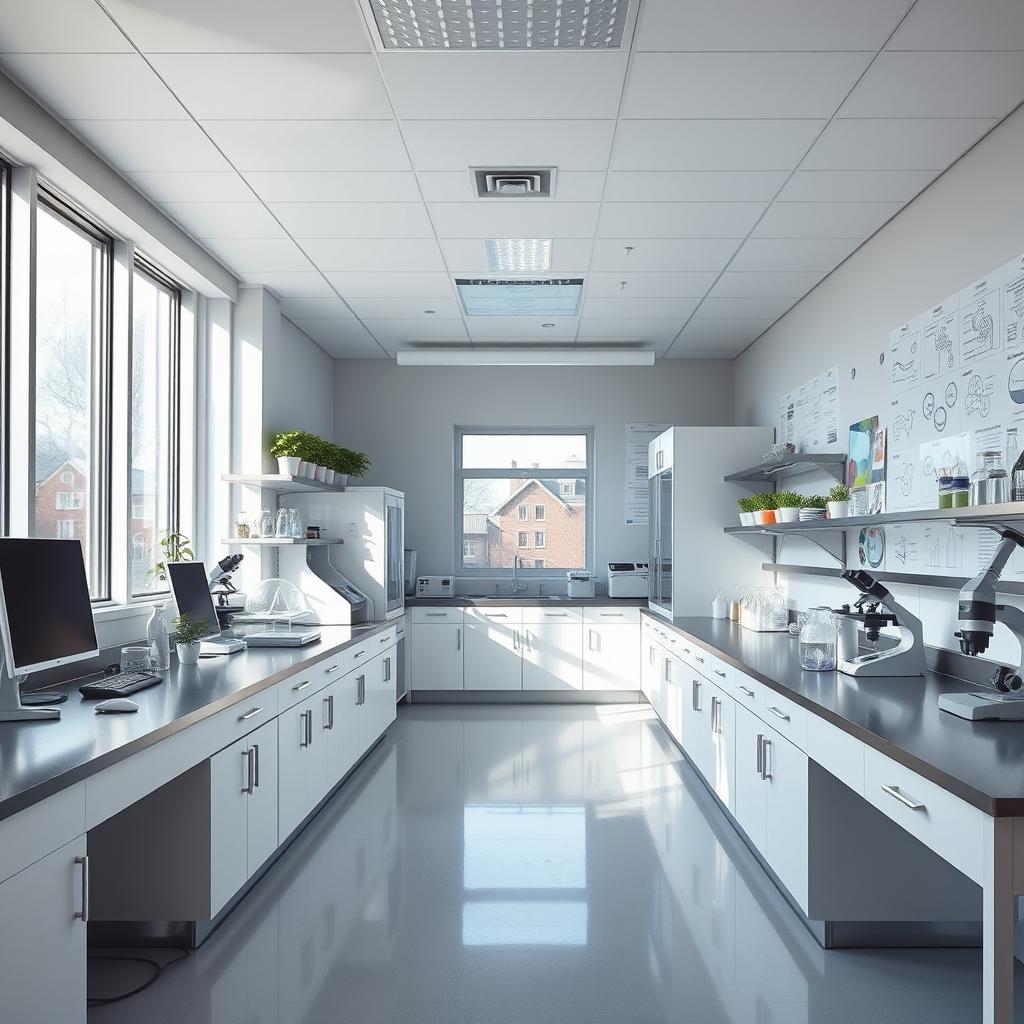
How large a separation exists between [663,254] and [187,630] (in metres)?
2.95

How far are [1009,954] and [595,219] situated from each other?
3302 millimetres

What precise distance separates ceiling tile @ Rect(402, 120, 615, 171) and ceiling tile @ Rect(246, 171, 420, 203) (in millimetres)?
190

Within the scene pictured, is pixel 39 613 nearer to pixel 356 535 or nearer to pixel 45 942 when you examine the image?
pixel 45 942

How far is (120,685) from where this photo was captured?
2.69 m

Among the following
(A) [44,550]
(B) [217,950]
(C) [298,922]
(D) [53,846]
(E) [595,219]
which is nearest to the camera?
(D) [53,846]

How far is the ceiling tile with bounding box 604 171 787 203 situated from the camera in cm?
350

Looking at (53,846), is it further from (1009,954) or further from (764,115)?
(764,115)

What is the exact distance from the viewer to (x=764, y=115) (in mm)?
3008

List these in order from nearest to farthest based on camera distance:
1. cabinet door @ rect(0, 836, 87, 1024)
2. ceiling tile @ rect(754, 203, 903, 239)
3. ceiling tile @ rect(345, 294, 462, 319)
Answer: cabinet door @ rect(0, 836, 87, 1024) < ceiling tile @ rect(754, 203, 903, 239) < ceiling tile @ rect(345, 294, 462, 319)

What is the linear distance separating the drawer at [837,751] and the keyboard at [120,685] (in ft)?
6.97

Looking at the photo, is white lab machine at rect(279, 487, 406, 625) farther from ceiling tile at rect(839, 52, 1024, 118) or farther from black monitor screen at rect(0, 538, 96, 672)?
ceiling tile at rect(839, 52, 1024, 118)

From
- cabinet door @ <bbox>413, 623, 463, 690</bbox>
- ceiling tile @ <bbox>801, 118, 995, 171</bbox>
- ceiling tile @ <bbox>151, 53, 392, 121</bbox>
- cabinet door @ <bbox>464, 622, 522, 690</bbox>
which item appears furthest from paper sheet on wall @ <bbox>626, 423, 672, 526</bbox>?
ceiling tile @ <bbox>151, 53, 392, 121</bbox>

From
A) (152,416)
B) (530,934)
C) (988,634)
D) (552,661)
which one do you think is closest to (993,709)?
(988,634)

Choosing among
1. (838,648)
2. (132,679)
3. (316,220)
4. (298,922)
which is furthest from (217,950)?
(316,220)
